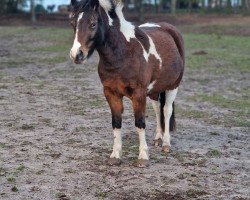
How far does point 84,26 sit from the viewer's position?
209 inches

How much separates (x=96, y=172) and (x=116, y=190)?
633 millimetres

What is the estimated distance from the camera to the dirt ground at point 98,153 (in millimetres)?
5242

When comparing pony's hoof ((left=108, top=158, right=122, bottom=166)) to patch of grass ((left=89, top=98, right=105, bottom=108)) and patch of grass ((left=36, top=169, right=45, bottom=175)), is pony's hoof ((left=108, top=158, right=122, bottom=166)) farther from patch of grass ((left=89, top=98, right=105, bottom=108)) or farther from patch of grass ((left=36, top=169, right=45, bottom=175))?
patch of grass ((left=89, top=98, right=105, bottom=108))

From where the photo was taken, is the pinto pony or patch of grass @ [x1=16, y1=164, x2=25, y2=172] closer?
the pinto pony

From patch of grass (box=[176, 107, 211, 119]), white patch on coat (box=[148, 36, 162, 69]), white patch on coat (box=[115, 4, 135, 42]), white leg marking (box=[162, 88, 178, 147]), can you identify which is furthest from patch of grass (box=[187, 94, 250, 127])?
white patch on coat (box=[115, 4, 135, 42])

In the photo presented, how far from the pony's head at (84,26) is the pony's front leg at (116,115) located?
0.71 metres

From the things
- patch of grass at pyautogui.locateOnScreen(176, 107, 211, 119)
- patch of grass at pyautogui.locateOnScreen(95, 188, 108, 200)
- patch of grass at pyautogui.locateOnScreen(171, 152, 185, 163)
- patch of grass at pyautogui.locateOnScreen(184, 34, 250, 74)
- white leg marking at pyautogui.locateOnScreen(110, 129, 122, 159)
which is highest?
white leg marking at pyautogui.locateOnScreen(110, 129, 122, 159)

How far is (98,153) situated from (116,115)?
2.31 ft

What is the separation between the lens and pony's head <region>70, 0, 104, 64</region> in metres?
5.24

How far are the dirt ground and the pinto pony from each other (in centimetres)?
47

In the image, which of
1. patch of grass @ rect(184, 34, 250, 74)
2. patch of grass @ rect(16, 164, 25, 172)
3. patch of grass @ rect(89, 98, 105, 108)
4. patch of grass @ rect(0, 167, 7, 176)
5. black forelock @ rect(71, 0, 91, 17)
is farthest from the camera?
patch of grass @ rect(184, 34, 250, 74)

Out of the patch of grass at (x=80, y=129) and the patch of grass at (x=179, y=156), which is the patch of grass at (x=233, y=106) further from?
the patch of grass at (x=80, y=129)

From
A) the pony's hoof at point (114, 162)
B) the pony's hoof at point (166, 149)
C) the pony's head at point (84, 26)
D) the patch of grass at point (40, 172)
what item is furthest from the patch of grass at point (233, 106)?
the pony's head at point (84, 26)

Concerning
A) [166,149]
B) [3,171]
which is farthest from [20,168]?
[166,149]
